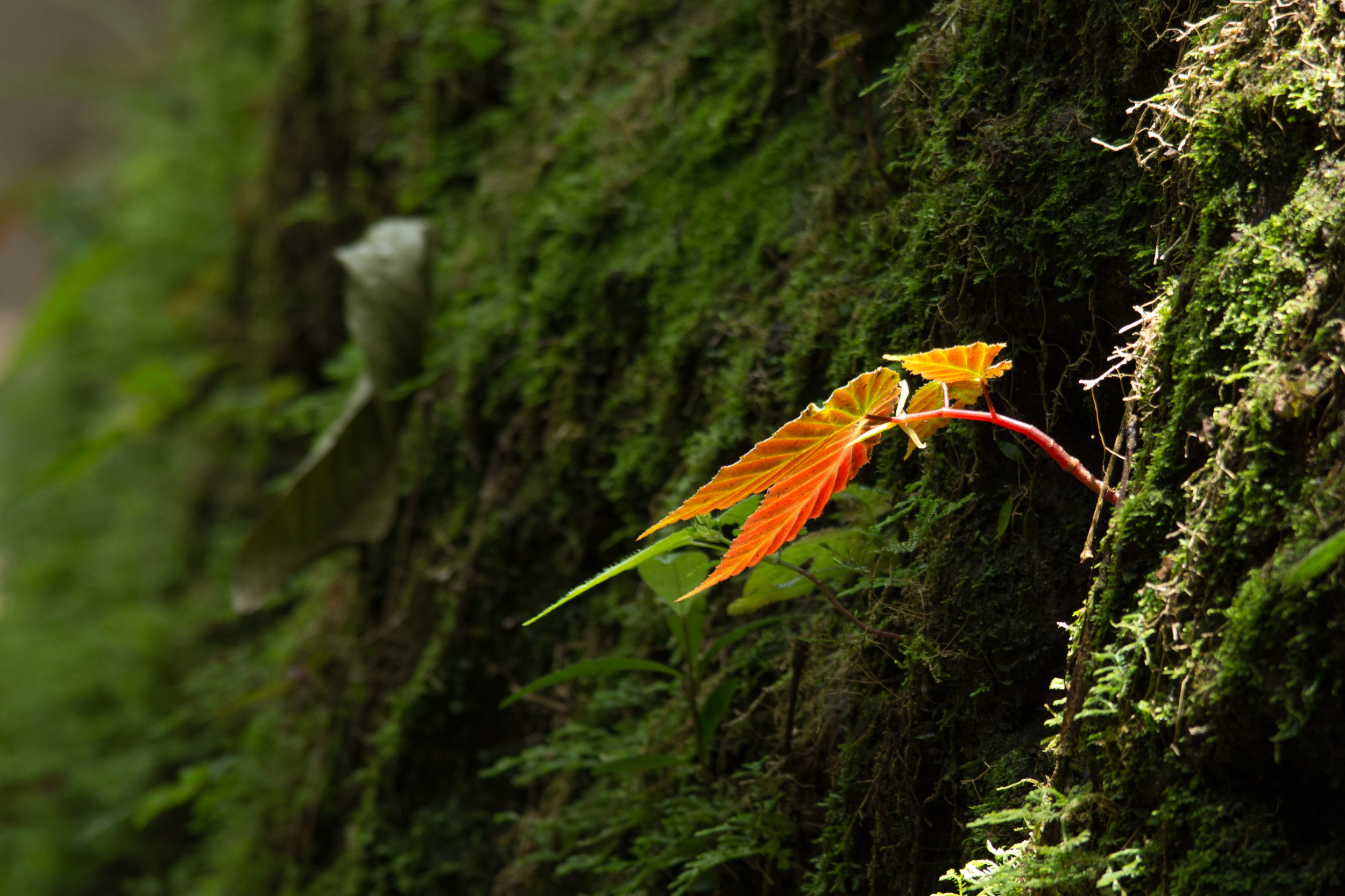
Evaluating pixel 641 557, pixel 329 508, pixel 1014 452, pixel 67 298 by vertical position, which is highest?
pixel 67 298

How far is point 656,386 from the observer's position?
1.42m

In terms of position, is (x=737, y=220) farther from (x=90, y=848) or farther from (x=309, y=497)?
(x=90, y=848)

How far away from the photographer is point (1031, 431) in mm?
802

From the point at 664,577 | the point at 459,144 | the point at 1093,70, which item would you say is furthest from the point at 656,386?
the point at 459,144

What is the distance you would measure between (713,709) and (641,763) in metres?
0.10

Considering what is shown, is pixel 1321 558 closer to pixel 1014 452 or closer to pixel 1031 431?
pixel 1031 431

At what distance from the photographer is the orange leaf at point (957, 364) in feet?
2.60

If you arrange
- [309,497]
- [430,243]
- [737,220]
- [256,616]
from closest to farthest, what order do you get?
[737,220] < [309,497] < [430,243] < [256,616]

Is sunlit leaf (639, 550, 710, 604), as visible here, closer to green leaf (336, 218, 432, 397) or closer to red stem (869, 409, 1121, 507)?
red stem (869, 409, 1121, 507)

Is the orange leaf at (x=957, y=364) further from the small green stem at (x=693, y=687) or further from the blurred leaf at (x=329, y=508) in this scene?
the blurred leaf at (x=329, y=508)

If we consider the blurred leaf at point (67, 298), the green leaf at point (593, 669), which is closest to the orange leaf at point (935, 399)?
the green leaf at point (593, 669)

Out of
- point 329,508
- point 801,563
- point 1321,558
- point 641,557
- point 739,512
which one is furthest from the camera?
point 329,508

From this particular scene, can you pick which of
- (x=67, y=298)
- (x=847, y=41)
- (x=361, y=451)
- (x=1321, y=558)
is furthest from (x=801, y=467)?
(x=67, y=298)

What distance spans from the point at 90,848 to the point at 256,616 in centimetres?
75
